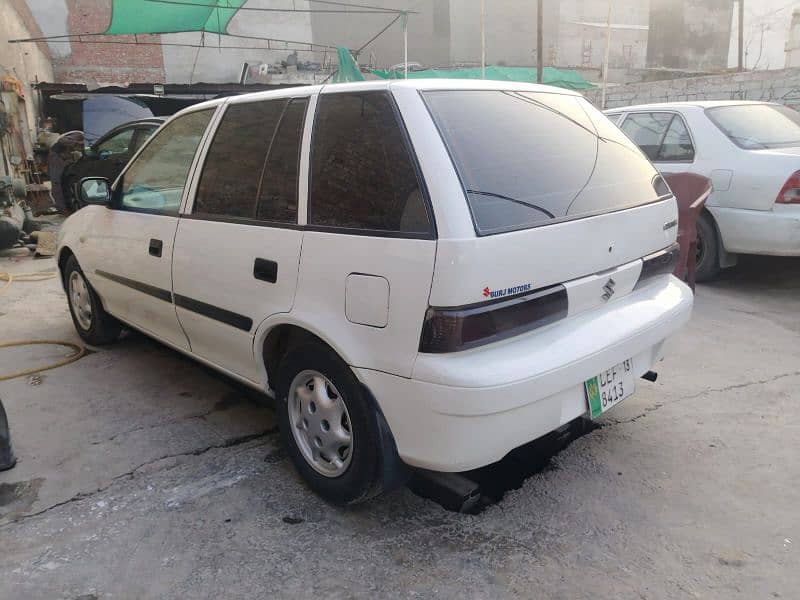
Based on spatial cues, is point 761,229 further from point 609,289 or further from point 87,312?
point 87,312

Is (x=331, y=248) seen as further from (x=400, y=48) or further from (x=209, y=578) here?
(x=400, y=48)

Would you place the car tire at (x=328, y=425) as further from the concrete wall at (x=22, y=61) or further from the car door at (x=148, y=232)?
the concrete wall at (x=22, y=61)

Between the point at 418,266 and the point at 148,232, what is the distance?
2.03 meters

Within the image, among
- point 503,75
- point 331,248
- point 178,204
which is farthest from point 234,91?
point 331,248

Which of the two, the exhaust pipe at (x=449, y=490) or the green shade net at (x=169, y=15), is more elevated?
the green shade net at (x=169, y=15)

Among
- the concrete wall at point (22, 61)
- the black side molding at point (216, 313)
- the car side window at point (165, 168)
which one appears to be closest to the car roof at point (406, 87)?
the car side window at point (165, 168)

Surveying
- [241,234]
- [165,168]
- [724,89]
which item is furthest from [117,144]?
[724,89]

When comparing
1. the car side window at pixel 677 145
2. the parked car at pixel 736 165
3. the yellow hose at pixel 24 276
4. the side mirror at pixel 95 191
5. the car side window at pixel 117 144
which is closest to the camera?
the side mirror at pixel 95 191

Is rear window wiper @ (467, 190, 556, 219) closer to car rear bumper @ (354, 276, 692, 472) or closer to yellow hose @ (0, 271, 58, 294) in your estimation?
car rear bumper @ (354, 276, 692, 472)

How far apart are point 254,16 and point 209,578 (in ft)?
83.4

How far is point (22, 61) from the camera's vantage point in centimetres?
1342

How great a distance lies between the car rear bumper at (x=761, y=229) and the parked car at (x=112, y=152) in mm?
7200

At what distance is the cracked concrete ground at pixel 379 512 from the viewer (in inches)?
86.7

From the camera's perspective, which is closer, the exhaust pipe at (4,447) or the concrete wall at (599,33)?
the exhaust pipe at (4,447)
